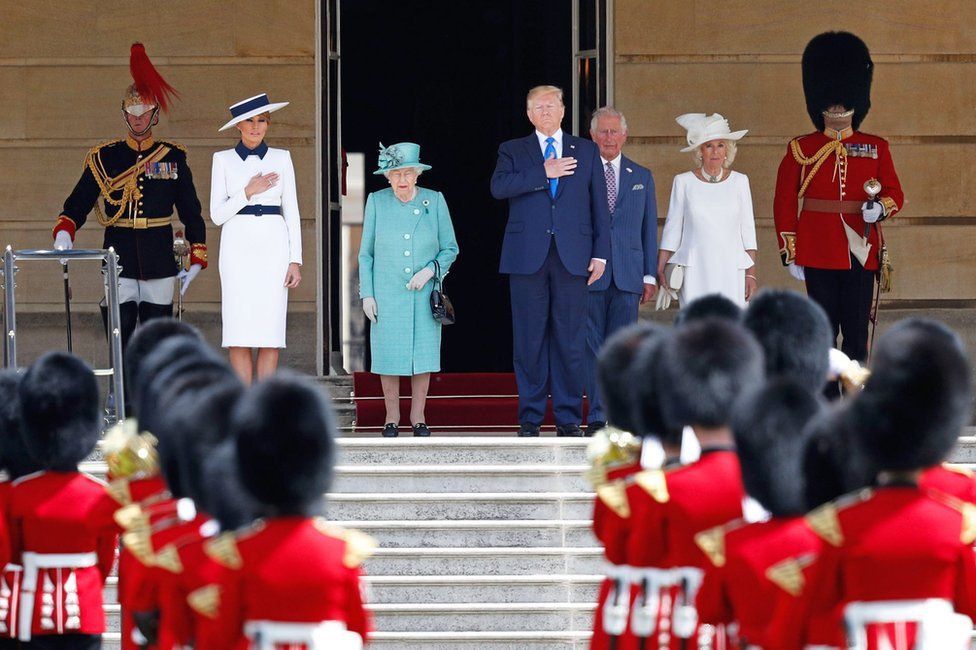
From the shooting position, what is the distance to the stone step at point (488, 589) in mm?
7891

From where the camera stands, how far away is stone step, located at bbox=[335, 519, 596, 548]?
26.7 feet

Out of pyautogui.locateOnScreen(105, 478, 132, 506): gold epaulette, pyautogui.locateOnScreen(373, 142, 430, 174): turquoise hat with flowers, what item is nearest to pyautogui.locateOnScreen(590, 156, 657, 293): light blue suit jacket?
pyautogui.locateOnScreen(373, 142, 430, 174): turquoise hat with flowers

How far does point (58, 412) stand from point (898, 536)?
262cm

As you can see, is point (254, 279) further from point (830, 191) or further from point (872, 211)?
point (872, 211)

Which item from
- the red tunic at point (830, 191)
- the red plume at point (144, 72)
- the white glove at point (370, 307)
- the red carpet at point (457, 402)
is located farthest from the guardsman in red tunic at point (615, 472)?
the red plume at point (144, 72)

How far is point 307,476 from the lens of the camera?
4.39 m

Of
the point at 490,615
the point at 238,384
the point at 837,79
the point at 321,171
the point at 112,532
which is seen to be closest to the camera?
the point at 238,384

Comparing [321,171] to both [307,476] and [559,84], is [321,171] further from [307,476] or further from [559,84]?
[307,476]

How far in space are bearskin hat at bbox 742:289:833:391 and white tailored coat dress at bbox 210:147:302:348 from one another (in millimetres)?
4287

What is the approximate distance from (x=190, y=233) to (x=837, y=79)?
340 cm

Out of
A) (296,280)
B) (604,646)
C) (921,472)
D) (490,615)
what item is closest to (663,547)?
(604,646)

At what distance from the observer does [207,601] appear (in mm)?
4535

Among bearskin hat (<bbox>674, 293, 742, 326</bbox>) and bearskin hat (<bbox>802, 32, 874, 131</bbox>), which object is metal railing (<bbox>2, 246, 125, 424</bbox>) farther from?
bearskin hat (<bbox>802, 32, 874, 131</bbox>)

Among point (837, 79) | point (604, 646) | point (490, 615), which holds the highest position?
point (837, 79)
